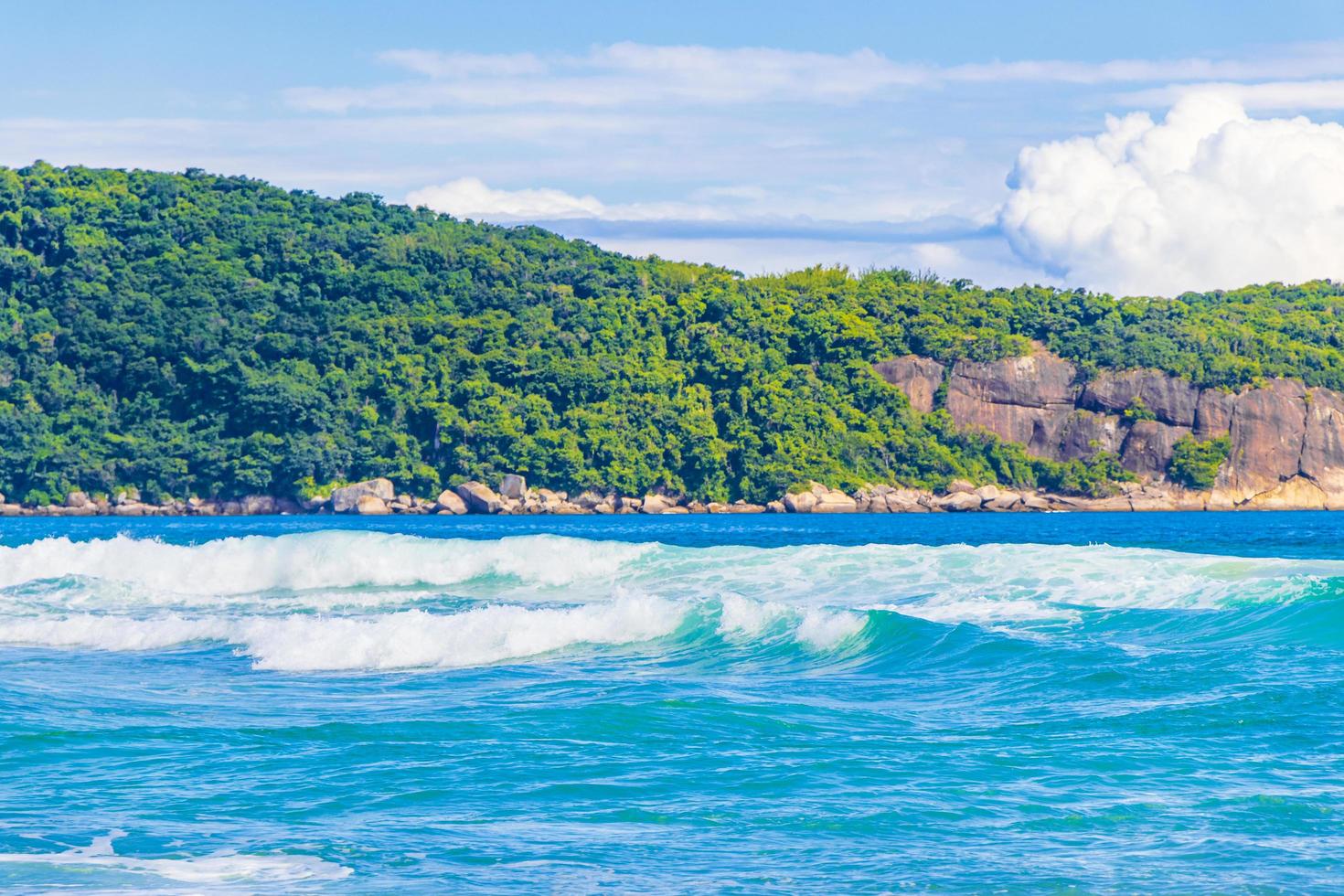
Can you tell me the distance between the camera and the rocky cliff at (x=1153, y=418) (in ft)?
331

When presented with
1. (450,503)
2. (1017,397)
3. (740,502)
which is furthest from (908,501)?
(450,503)

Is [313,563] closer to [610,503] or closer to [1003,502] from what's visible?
[610,503]

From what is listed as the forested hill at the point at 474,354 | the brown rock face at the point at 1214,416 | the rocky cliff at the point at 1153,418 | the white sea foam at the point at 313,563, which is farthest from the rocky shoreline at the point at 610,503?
the white sea foam at the point at 313,563

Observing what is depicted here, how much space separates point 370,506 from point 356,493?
4.31ft

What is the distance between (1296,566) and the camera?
21750 mm

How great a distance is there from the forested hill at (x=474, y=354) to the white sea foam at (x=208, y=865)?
8851cm

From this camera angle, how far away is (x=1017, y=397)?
346ft

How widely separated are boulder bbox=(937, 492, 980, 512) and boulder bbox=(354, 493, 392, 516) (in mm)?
35403

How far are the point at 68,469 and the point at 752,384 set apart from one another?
44.1 m

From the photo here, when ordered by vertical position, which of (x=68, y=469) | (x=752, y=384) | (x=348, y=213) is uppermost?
(x=348, y=213)

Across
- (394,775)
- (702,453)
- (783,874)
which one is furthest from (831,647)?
(702,453)

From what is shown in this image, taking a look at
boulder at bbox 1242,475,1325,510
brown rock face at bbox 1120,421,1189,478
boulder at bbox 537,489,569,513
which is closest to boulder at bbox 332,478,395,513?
boulder at bbox 537,489,569,513

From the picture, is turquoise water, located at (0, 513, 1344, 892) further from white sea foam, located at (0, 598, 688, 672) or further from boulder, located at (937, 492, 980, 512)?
boulder, located at (937, 492, 980, 512)

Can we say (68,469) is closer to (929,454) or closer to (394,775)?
(929,454)
